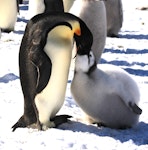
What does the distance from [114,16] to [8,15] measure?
175 cm

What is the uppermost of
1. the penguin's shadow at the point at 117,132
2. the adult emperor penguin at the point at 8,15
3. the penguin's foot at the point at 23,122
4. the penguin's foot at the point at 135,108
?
the penguin's foot at the point at 135,108

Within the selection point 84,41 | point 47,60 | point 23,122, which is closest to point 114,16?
point 84,41

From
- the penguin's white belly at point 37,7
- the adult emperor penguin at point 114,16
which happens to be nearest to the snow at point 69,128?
the penguin's white belly at point 37,7

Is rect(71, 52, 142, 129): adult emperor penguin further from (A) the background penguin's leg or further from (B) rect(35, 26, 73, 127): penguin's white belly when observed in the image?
(A) the background penguin's leg

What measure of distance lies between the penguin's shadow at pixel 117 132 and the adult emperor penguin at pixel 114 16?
4.70m

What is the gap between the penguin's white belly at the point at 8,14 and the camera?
8625 millimetres

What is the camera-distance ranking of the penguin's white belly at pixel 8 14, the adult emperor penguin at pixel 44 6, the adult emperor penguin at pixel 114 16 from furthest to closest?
the penguin's white belly at pixel 8 14 → the adult emperor penguin at pixel 114 16 → the adult emperor penguin at pixel 44 6

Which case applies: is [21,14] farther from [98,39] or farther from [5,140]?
[5,140]

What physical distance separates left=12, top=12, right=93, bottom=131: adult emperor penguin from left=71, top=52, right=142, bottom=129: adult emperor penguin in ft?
0.31

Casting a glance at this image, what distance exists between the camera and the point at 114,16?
27.5 feet

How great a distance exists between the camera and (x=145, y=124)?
381cm

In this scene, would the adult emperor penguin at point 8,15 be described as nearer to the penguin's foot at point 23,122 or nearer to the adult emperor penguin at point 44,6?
the adult emperor penguin at point 44,6

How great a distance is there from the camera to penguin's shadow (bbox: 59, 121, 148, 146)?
3383 mm

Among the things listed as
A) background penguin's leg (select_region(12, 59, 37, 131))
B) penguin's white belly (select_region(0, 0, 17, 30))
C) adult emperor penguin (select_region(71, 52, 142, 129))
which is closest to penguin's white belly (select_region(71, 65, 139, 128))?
adult emperor penguin (select_region(71, 52, 142, 129))
